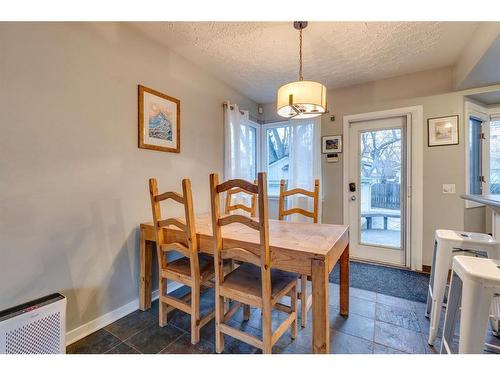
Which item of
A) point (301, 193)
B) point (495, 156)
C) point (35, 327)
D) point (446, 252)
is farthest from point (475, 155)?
point (35, 327)

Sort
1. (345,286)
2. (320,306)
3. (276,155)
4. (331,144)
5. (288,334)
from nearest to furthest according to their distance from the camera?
1. (320,306)
2. (288,334)
3. (345,286)
4. (331,144)
5. (276,155)

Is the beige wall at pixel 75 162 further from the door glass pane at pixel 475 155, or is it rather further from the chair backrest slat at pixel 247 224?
the door glass pane at pixel 475 155

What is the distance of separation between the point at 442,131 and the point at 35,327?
395 centimetres

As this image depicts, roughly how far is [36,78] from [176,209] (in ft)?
→ 4.71

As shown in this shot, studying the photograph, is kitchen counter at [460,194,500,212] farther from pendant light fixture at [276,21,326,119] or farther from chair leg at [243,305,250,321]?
chair leg at [243,305,250,321]

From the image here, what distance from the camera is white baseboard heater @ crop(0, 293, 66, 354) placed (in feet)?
3.84

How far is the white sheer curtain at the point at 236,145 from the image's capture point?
300 cm

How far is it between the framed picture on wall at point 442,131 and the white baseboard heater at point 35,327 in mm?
3757

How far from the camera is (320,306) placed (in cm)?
124

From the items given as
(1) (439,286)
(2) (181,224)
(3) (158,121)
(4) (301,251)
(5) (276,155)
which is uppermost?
(3) (158,121)

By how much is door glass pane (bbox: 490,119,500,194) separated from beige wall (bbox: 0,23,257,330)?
3.81 m

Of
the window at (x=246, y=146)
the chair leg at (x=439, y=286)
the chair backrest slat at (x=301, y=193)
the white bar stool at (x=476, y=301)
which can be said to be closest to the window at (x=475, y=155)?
the chair leg at (x=439, y=286)

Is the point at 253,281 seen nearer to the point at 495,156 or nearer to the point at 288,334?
the point at 288,334
